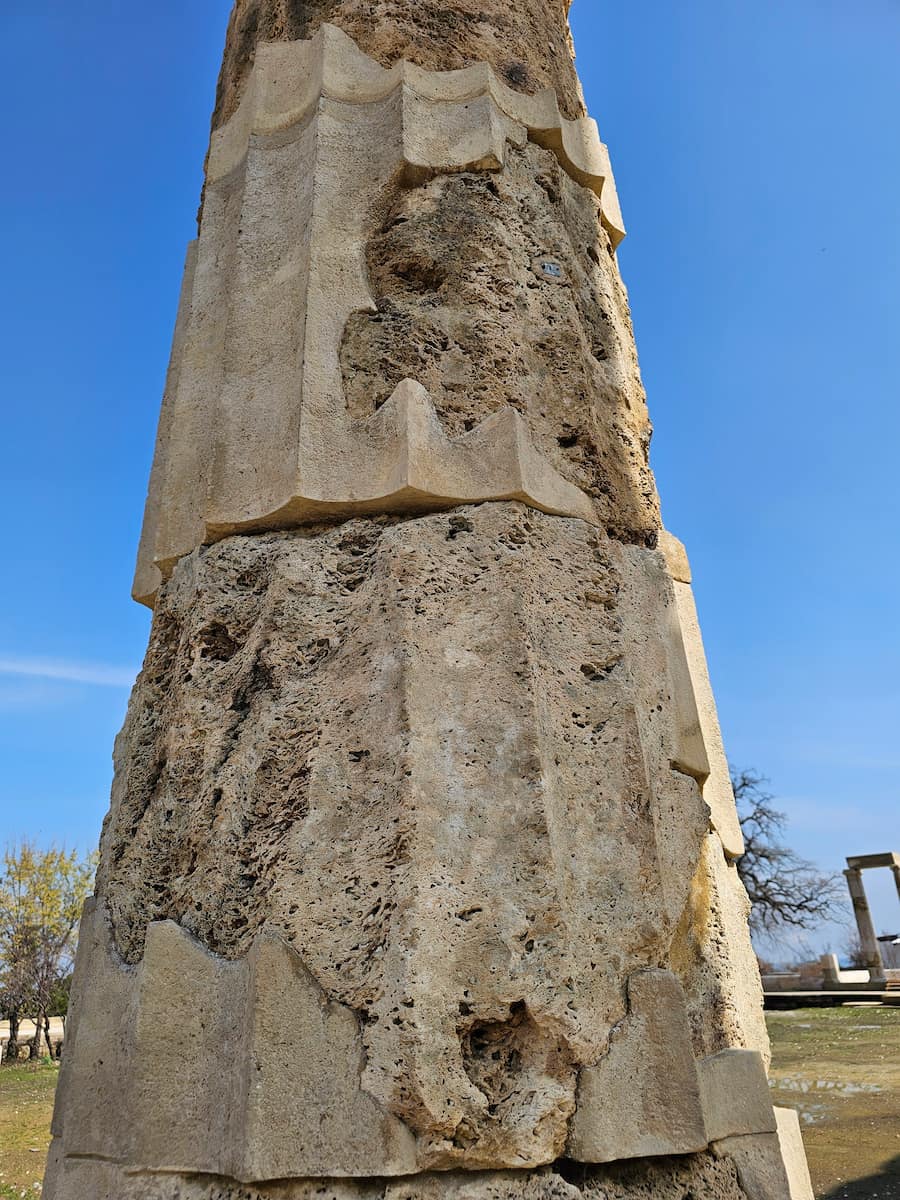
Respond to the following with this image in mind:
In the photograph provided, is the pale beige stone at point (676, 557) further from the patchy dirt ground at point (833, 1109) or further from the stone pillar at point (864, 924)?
the stone pillar at point (864, 924)

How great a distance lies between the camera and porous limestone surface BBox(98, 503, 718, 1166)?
1467 mm

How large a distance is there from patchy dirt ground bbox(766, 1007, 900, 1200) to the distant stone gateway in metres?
2.28

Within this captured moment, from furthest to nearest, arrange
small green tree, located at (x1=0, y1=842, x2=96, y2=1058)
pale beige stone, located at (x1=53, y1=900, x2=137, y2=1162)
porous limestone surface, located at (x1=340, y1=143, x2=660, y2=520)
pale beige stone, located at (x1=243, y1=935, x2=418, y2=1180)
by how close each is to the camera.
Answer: small green tree, located at (x1=0, y1=842, x2=96, y2=1058) < porous limestone surface, located at (x1=340, y1=143, x2=660, y2=520) < pale beige stone, located at (x1=53, y1=900, x2=137, y2=1162) < pale beige stone, located at (x1=243, y1=935, x2=418, y2=1180)

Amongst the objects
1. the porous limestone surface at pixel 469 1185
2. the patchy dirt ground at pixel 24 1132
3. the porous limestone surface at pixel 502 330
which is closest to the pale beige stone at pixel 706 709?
the porous limestone surface at pixel 502 330

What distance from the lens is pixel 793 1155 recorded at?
76.2 inches

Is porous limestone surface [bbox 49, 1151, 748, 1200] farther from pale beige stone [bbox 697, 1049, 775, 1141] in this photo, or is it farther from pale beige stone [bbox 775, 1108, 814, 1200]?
pale beige stone [bbox 775, 1108, 814, 1200]

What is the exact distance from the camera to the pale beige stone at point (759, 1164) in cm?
163

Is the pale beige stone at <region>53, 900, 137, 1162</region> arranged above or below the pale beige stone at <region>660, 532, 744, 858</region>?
below

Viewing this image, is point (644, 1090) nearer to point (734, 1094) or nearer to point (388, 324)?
point (734, 1094)

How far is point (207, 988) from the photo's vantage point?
1.59m

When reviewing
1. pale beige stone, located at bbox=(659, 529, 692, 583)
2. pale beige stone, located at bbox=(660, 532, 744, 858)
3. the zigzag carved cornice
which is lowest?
pale beige stone, located at bbox=(660, 532, 744, 858)

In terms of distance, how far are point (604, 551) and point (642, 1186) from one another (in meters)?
1.18

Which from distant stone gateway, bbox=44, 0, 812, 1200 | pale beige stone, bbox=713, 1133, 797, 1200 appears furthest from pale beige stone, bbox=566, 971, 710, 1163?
pale beige stone, bbox=713, 1133, 797, 1200

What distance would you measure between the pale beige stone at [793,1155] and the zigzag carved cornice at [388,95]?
2286 millimetres
